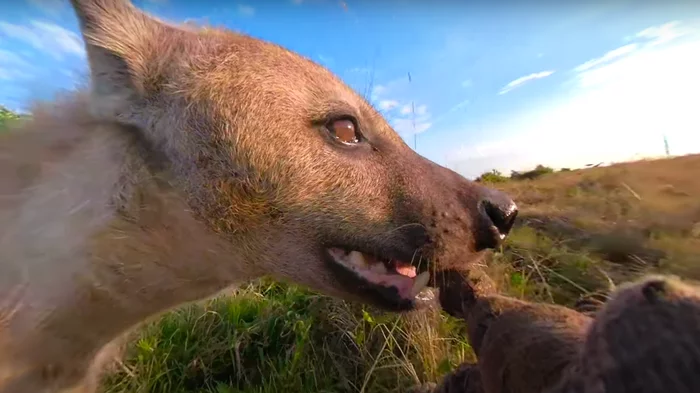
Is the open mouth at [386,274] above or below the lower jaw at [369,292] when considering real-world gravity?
above

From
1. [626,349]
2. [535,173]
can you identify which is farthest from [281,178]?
[535,173]

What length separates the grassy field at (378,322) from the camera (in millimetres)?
3773

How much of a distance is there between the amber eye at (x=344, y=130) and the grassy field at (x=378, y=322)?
151 cm

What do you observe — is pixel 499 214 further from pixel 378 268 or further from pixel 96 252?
pixel 96 252

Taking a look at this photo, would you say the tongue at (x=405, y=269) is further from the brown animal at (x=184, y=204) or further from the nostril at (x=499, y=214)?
the nostril at (x=499, y=214)

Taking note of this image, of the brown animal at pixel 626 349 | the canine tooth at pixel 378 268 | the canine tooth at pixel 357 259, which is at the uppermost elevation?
the brown animal at pixel 626 349

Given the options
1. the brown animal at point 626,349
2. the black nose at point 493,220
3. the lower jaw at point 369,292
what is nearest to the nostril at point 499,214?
the black nose at point 493,220

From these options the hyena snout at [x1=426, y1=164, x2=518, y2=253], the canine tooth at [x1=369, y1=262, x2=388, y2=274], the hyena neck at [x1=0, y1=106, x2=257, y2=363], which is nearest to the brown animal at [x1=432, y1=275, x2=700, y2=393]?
the hyena snout at [x1=426, y1=164, x2=518, y2=253]

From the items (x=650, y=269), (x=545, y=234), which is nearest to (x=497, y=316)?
(x=650, y=269)

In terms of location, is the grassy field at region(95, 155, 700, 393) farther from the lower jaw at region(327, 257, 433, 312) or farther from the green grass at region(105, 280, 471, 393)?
the lower jaw at region(327, 257, 433, 312)

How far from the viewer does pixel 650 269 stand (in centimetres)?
383

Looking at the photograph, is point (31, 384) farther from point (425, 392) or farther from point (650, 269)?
point (650, 269)

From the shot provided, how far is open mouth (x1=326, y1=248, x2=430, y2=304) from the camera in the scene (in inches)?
92.4

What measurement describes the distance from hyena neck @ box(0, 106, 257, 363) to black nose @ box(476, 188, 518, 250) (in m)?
0.95
